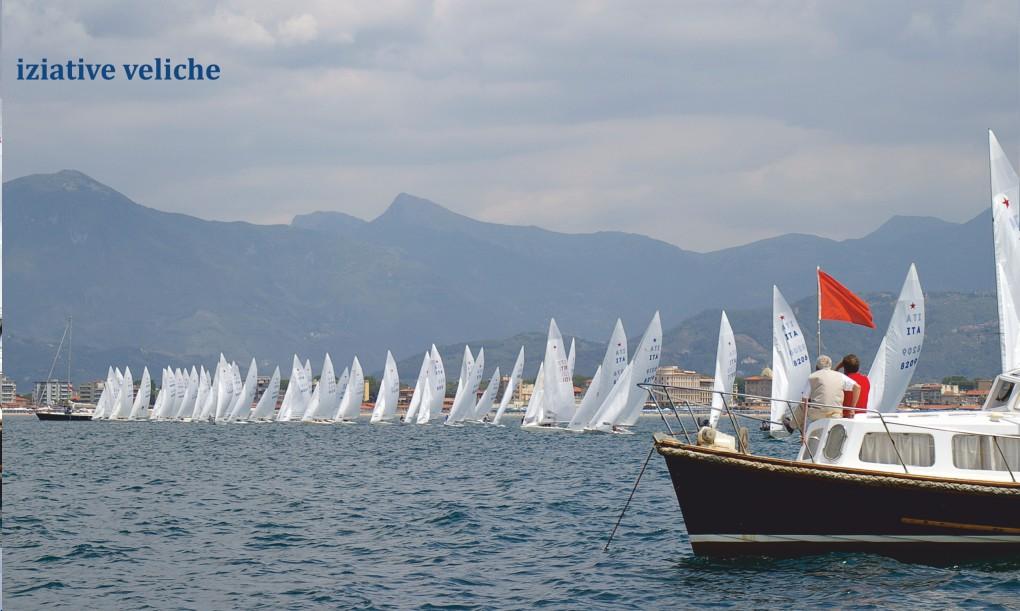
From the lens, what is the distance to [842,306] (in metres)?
28.2

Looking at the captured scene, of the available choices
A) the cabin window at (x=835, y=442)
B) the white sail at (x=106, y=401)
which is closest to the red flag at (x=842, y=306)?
the cabin window at (x=835, y=442)

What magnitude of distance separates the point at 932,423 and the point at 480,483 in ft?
65.2

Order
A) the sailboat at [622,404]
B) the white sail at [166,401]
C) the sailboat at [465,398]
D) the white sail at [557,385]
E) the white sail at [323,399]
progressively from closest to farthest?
the sailboat at [622,404] → the white sail at [557,385] → the sailboat at [465,398] → the white sail at [323,399] → the white sail at [166,401]

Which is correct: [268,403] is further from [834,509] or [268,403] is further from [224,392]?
[834,509]

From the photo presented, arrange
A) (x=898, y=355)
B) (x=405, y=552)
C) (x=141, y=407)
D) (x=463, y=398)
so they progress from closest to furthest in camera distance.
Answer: (x=405, y=552)
(x=898, y=355)
(x=463, y=398)
(x=141, y=407)

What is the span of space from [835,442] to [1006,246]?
9728 millimetres

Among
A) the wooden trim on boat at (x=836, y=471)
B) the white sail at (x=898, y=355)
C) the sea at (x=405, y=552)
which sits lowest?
the sea at (x=405, y=552)

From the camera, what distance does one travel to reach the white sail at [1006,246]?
26.8 m

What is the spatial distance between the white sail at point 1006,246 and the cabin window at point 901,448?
724cm

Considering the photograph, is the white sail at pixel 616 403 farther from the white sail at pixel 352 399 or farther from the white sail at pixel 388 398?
the white sail at pixel 352 399

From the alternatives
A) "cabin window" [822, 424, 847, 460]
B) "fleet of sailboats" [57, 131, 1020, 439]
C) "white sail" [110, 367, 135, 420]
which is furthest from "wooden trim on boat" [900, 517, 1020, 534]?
"white sail" [110, 367, 135, 420]

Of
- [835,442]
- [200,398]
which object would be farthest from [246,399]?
[835,442]

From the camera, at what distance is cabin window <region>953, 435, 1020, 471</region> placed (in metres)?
20.2

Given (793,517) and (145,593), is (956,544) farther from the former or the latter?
(145,593)
